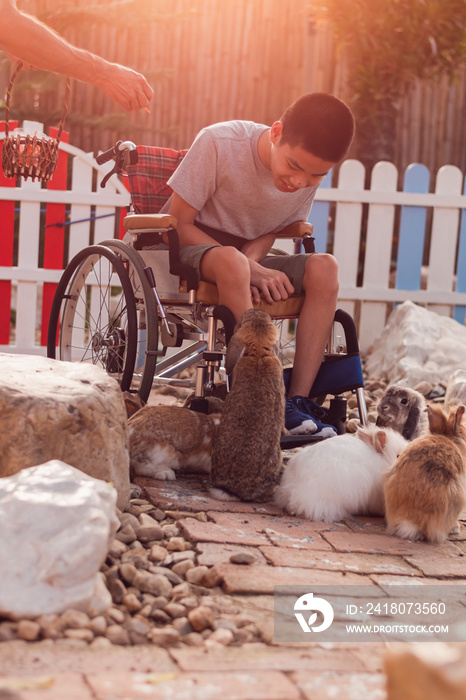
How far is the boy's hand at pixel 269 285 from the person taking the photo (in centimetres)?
337

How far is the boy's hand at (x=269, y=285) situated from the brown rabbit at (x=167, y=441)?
2.10 ft

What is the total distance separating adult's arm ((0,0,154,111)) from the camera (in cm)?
287

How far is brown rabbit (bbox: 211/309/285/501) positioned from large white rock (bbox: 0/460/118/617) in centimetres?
86

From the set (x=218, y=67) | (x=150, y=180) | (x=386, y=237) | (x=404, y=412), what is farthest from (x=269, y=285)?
(x=218, y=67)

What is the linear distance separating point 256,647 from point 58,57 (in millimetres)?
2348

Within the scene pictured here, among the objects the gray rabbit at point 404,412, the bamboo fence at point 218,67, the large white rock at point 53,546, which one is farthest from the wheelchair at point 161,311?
the bamboo fence at point 218,67

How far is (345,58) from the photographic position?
353 inches

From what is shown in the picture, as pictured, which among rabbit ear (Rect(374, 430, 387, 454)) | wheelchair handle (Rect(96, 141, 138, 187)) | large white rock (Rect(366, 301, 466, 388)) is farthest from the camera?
large white rock (Rect(366, 301, 466, 388))

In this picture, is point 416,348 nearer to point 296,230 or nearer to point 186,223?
point 296,230

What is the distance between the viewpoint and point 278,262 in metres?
3.75

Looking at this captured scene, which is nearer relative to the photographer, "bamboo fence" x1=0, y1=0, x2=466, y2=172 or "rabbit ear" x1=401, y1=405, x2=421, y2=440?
"rabbit ear" x1=401, y1=405, x2=421, y2=440

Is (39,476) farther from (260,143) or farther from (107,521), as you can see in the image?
(260,143)

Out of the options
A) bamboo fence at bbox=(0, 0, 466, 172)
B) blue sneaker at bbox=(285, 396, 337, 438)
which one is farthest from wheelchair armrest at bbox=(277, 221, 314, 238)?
bamboo fence at bbox=(0, 0, 466, 172)

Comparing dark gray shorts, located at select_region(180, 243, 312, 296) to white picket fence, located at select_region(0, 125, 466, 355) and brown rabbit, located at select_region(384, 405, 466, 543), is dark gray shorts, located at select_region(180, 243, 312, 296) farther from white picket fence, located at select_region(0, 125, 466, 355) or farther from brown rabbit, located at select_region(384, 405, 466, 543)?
white picket fence, located at select_region(0, 125, 466, 355)
